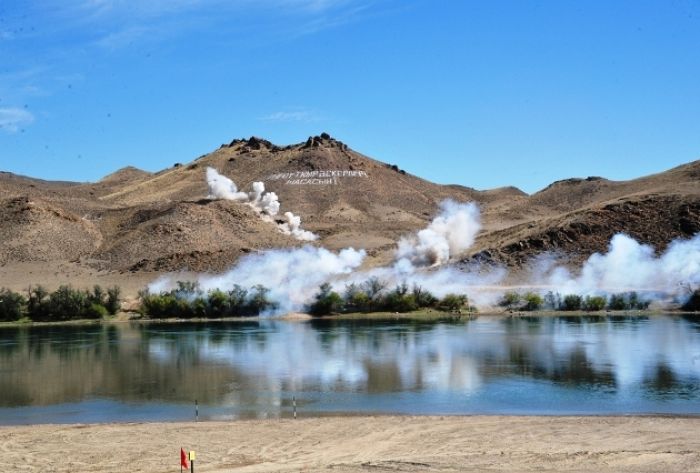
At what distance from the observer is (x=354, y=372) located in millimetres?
47312

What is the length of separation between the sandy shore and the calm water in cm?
335

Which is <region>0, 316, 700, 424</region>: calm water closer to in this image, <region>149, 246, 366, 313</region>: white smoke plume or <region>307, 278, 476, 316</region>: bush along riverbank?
<region>307, 278, 476, 316</region>: bush along riverbank

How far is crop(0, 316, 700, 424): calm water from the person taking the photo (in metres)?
37.0

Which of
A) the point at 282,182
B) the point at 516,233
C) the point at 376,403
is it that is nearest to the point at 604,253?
the point at 516,233

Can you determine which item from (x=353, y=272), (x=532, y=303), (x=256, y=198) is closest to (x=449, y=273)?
(x=353, y=272)

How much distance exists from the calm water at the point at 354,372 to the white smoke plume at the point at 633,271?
2123 centimetres

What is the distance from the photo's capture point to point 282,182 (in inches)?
7731

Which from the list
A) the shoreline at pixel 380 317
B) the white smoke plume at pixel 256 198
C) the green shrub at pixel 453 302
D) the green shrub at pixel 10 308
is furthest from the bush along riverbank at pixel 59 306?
the white smoke plume at pixel 256 198

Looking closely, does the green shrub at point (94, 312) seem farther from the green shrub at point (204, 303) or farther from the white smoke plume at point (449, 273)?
the white smoke plume at point (449, 273)

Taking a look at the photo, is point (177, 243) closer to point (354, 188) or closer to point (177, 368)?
point (354, 188)

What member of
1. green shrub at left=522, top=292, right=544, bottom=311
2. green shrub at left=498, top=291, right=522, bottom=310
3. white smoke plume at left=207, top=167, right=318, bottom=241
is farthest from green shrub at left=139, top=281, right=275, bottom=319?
white smoke plume at left=207, top=167, right=318, bottom=241

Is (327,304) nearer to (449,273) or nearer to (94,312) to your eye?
(449,273)

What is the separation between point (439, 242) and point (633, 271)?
25740 millimetres

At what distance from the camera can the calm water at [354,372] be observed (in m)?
37.0
